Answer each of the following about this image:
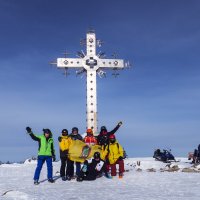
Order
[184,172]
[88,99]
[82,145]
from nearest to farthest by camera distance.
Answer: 1. [82,145]
2. [184,172]
3. [88,99]

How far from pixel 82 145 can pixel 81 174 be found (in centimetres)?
129

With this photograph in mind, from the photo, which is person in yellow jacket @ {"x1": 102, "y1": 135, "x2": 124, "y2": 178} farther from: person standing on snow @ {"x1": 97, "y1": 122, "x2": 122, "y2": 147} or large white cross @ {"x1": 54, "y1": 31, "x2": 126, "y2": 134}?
large white cross @ {"x1": 54, "y1": 31, "x2": 126, "y2": 134}

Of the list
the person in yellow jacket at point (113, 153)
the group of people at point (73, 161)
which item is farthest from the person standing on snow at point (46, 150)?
the person in yellow jacket at point (113, 153)

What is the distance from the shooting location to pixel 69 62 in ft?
92.2

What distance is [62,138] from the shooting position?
13.3 m

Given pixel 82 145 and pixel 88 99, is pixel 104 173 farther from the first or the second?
pixel 88 99

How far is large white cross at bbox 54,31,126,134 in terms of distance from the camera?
27.4 metres

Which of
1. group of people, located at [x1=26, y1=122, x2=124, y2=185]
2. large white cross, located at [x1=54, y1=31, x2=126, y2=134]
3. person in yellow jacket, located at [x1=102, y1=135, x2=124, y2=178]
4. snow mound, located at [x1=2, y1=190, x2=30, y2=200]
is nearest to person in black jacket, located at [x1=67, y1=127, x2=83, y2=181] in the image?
group of people, located at [x1=26, y1=122, x2=124, y2=185]

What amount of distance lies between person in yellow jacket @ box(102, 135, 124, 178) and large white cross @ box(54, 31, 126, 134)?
43.5 ft

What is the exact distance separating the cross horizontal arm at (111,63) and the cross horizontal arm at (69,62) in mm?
1465

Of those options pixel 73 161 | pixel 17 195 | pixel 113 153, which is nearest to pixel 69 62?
pixel 113 153

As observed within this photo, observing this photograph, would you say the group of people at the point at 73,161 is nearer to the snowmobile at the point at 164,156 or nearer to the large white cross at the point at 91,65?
the snowmobile at the point at 164,156

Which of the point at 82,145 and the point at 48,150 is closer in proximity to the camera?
the point at 48,150

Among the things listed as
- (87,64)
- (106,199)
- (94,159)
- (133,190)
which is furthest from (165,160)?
(106,199)
